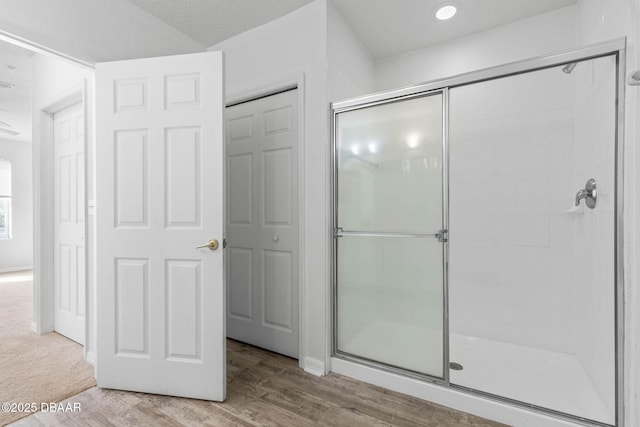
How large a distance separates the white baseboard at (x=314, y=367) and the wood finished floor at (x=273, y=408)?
0.06 meters

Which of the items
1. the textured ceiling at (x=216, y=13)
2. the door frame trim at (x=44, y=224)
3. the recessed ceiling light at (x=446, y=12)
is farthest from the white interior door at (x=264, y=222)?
the door frame trim at (x=44, y=224)

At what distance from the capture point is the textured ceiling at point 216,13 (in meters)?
2.18

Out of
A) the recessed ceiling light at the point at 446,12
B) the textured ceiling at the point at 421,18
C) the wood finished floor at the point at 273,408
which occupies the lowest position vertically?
the wood finished floor at the point at 273,408

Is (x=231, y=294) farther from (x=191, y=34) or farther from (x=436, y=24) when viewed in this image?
(x=436, y=24)

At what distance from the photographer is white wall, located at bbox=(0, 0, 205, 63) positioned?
5.52 ft

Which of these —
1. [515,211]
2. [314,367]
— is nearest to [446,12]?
[515,211]

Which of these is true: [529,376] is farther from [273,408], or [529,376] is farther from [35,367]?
[35,367]

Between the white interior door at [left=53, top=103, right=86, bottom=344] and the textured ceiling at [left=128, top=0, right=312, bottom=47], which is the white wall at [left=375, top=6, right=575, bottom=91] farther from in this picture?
the white interior door at [left=53, top=103, right=86, bottom=344]

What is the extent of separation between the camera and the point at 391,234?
2109 mm

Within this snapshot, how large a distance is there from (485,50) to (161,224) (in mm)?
2793

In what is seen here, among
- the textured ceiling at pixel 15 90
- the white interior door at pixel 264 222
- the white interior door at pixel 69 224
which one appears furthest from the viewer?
the textured ceiling at pixel 15 90

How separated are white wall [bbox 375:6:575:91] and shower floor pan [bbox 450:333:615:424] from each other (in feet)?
7.44

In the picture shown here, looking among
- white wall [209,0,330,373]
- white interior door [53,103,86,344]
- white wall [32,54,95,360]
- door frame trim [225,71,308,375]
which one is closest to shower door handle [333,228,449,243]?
white wall [209,0,330,373]

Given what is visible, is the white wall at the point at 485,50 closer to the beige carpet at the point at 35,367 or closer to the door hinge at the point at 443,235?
the door hinge at the point at 443,235
